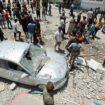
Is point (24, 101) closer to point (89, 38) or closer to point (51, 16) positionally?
point (89, 38)

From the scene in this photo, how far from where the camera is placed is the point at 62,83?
1002 centimetres

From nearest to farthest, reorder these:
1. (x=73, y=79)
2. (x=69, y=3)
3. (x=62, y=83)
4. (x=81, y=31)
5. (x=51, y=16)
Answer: (x=62, y=83) → (x=73, y=79) → (x=81, y=31) → (x=51, y=16) → (x=69, y=3)

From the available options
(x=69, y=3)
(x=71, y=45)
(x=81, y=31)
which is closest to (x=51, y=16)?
(x=69, y=3)

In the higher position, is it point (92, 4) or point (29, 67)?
point (29, 67)

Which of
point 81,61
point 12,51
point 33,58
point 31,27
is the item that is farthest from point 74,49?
point 31,27

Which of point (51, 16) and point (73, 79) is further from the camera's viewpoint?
point (51, 16)

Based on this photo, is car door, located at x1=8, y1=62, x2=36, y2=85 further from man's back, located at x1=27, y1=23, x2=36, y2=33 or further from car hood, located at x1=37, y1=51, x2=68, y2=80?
man's back, located at x1=27, y1=23, x2=36, y2=33

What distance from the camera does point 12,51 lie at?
10156 mm

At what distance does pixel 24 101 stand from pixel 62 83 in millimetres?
1910

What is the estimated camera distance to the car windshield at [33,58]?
9820 mm

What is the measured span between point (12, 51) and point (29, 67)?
1.16m

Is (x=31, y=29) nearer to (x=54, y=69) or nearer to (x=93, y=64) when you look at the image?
(x=54, y=69)

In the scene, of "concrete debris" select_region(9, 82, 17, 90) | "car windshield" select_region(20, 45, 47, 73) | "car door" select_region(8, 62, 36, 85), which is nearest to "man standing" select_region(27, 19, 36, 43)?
"car windshield" select_region(20, 45, 47, 73)

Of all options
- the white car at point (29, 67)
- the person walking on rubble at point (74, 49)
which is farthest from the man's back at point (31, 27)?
the person walking on rubble at point (74, 49)
